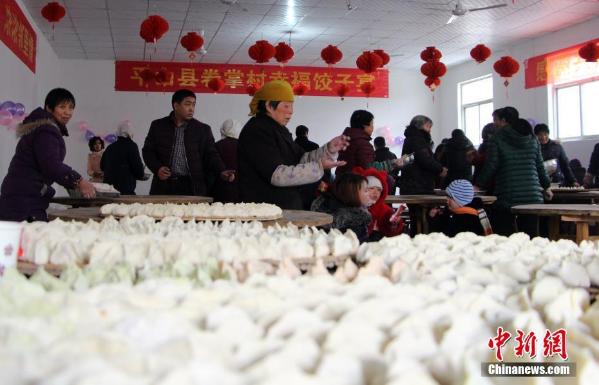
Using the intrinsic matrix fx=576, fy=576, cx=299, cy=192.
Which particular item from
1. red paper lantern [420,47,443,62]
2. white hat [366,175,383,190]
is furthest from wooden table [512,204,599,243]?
red paper lantern [420,47,443,62]

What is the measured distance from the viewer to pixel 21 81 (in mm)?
6875

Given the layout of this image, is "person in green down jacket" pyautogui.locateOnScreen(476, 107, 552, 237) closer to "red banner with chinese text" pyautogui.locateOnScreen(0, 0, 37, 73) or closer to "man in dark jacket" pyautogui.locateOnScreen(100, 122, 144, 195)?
"man in dark jacket" pyautogui.locateOnScreen(100, 122, 144, 195)

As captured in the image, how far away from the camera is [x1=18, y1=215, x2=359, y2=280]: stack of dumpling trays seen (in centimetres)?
109

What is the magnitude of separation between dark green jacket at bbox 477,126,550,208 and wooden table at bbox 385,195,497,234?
16 centimetres

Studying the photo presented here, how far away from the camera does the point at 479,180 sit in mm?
4555

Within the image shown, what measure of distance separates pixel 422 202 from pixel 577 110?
5.13 m

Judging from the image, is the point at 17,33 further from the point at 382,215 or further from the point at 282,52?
the point at 382,215

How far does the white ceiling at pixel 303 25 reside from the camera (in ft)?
24.1

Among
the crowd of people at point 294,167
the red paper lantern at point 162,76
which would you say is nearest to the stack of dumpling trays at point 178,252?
the crowd of people at point 294,167

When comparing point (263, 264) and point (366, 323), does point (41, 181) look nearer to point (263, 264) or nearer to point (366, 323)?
point (263, 264)

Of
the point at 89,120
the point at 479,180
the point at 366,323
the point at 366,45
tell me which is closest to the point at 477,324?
the point at 366,323

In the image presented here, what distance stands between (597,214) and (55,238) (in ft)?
10.2

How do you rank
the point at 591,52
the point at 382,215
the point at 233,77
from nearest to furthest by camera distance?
the point at 382,215 < the point at 591,52 < the point at 233,77

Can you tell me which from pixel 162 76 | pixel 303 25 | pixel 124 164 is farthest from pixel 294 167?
pixel 162 76
